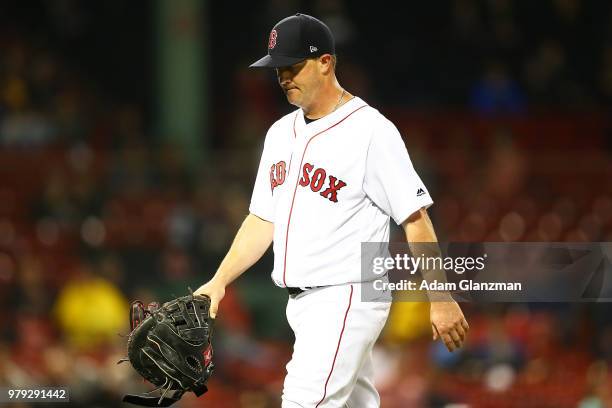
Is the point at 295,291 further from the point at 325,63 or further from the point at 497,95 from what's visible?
the point at 497,95

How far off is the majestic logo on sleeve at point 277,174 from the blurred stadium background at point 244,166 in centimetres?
296

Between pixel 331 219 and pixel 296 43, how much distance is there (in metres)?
0.61

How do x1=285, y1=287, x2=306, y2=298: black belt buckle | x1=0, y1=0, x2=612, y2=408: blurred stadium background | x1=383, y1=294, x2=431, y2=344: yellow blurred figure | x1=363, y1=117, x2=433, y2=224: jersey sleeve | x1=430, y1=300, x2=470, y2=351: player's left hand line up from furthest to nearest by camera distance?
x1=383, y1=294, x2=431, y2=344: yellow blurred figure, x1=0, y1=0, x2=612, y2=408: blurred stadium background, x1=285, y1=287, x2=306, y2=298: black belt buckle, x1=363, y1=117, x2=433, y2=224: jersey sleeve, x1=430, y1=300, x2=470, y2=351: player's left hand

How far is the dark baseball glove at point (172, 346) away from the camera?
3.89 metres

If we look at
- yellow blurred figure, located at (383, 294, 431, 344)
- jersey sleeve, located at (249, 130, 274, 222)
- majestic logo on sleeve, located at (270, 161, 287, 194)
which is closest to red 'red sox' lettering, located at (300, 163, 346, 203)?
majestic logo on sleeve, located at (270, 161, 287, 194)

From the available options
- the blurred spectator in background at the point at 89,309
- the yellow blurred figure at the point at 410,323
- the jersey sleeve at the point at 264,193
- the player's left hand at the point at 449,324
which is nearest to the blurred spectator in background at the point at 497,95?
the yellow blurred figure at the point at 410,323

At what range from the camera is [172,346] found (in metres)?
3.89

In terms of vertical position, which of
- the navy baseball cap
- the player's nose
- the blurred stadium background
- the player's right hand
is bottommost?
the blurred stadium background

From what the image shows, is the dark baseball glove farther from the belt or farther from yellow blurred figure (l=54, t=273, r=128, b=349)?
yellow blurred figure (l=54, t=273, r=128, b=349)

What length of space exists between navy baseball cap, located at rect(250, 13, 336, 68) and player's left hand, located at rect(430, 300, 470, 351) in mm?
962

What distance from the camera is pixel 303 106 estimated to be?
405cm

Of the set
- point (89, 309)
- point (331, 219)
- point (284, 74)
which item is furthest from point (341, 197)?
point (89, 309)

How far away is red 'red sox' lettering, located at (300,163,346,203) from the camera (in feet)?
12.9

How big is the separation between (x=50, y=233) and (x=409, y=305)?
3.44 m
